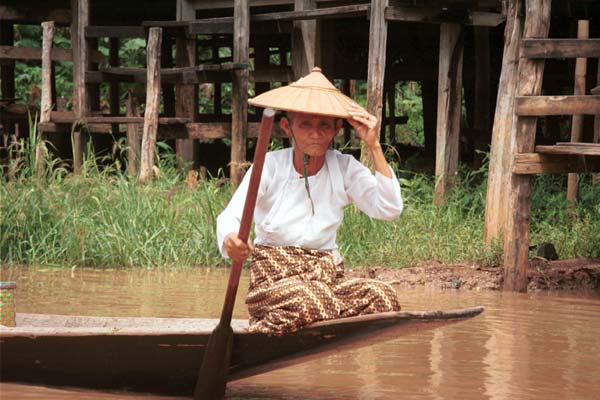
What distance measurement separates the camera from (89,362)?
479 cm

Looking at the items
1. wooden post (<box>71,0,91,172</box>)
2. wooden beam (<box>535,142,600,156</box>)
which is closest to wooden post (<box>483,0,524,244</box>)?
wooden beam (<box>535,142,600,156</box>)

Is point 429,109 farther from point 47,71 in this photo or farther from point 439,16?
point 47,71

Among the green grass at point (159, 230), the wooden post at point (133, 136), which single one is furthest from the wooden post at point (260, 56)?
the green grass at point (159, 230)

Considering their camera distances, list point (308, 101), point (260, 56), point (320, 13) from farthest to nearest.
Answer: point (260, 56) → point (320, 13) → point (308, 101)

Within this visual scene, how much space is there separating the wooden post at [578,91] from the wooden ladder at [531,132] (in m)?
1.64

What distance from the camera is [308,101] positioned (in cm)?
441

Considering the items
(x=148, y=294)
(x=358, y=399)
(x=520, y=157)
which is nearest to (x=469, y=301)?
(x=520, y=157)

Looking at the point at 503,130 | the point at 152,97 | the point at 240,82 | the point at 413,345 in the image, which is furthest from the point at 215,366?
the point at 152,97

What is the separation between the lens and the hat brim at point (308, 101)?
4352mm

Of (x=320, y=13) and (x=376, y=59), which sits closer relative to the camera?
(x=376, y=59)

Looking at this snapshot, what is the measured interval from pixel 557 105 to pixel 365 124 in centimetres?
384

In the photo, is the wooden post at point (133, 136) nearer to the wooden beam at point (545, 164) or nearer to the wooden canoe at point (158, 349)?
the wooden beam at point (545, 164)

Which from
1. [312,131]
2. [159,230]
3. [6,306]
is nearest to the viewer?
[312,131]

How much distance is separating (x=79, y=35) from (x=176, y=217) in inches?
159
